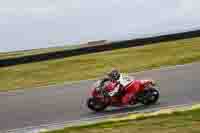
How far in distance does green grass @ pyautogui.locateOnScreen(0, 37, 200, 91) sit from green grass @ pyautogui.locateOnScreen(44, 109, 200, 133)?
10493 mm

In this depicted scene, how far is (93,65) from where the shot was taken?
84.1ft

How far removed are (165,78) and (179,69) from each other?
2382 millimetres

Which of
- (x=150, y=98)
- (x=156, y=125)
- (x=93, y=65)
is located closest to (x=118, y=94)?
(x=150, y=98)

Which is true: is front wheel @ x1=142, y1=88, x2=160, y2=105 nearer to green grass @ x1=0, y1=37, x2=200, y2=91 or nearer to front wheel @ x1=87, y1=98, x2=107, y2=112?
front wheel @ x1=87, y1=98, x2=107, y2=112

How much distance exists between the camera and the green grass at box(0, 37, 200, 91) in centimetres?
2141

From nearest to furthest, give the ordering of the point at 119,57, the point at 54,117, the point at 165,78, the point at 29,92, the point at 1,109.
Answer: the point at 54,117, the point at 1,109, the point at 165,78, the point at 29,92, the point at 119,57

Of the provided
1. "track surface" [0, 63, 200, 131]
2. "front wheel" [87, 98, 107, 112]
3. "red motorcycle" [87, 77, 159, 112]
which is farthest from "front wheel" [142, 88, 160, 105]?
"front wheel" [87, 98, 107, 112]

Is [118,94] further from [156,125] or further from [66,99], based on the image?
[156,125]

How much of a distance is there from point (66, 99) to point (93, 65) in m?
11.3

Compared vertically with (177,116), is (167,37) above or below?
above

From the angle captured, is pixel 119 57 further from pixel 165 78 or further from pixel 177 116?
pixel 177 116

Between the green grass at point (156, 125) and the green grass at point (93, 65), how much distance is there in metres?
10.5

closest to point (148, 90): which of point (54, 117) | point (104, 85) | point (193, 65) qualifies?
point (104, 85)

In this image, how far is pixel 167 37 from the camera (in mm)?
28266
